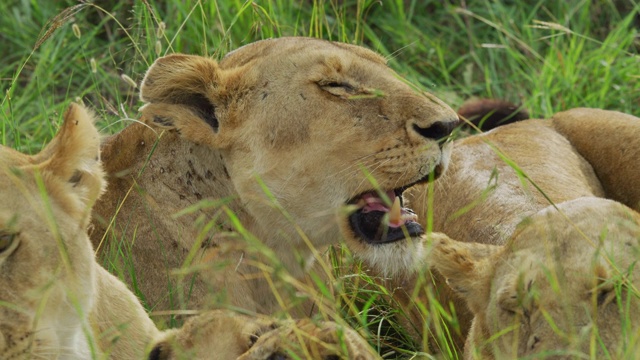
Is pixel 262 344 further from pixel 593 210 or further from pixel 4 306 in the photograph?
pixel 593 210

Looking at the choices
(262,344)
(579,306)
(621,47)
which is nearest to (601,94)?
(621,47)

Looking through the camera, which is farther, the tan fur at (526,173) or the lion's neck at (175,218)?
the tan fur at (526,173)

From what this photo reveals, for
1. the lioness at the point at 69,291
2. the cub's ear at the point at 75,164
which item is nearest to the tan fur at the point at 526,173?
the lioness at the point at 69,291

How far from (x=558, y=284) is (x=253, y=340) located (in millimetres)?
765

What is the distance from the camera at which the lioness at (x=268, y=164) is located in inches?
156

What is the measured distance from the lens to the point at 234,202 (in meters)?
4.04

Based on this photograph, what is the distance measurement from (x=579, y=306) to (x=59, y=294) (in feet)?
4.15

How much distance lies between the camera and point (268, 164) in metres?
3.97

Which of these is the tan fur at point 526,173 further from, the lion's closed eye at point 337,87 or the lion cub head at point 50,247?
the lion cub head at point 50,247

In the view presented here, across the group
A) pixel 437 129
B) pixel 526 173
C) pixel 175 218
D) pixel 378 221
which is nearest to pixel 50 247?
pixel 175 218

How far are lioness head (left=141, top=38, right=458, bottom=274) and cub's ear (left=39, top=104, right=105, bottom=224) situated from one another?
0.75m

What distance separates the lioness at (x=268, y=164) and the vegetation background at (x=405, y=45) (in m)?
1.37

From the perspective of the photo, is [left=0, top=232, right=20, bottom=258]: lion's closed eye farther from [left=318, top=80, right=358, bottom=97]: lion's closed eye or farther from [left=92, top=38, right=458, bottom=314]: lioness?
[left=318, top=80, right=358, bottom=97]: lion's closed eye

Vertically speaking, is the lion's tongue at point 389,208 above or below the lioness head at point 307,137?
below
